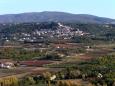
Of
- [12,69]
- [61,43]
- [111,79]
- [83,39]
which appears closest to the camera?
[111,79]

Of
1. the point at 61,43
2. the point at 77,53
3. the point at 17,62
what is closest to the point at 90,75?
the point at 17,62

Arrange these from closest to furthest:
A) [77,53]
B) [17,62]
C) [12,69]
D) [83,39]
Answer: [12,69] < [17,62] < [77,53] < [83,39]

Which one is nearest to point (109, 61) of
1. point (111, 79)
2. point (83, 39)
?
point (111, 79)

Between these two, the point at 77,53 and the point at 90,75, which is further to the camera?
the point at 77,53

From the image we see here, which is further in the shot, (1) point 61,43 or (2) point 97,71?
(1) point 61,43

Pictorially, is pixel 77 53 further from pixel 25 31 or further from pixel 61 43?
pixel 25 31

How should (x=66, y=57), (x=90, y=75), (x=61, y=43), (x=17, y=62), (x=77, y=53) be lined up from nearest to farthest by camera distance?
(x=90, y=75) < (x=17, y=62) < (x=66, y=57) < (x=77, y=53) < (x=61, y=43)

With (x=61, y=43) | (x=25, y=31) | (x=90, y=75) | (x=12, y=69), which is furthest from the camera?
(x=25, y=31)

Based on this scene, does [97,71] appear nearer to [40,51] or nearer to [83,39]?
[40,51]
